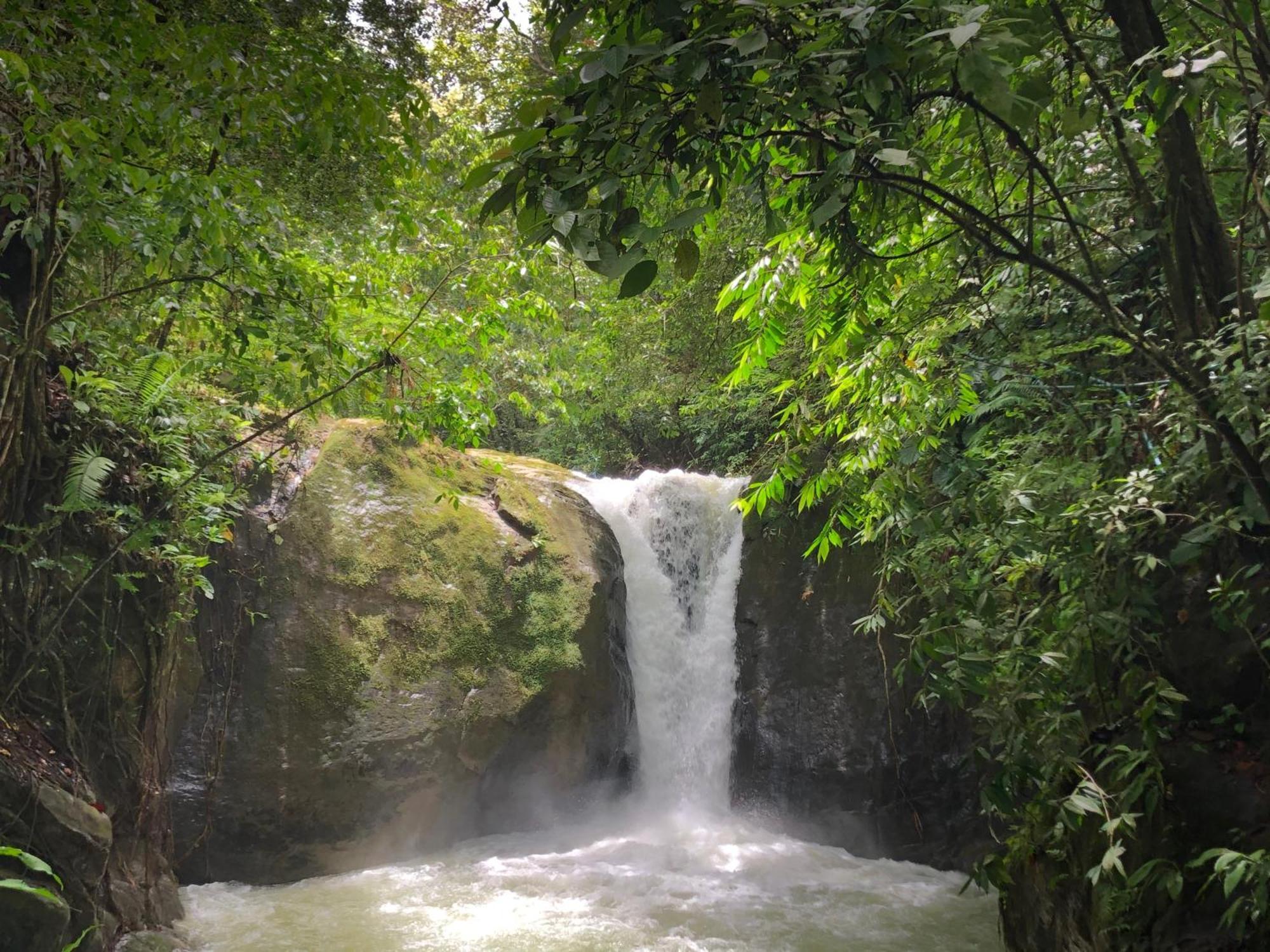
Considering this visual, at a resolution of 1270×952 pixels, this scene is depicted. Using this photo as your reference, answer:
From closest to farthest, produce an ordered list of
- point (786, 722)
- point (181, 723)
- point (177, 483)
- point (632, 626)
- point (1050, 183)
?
point (1050, 183), point (177, 483), point (181, 723), point (786, 722), point (632, 626)

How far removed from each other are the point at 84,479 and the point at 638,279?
3.69m

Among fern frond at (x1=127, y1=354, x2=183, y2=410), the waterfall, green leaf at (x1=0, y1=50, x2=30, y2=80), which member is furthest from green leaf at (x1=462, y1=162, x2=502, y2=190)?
the waterfall

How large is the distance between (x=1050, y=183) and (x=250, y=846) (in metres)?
6.66

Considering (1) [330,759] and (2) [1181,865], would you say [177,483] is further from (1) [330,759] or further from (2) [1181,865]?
(2) [1181,865]

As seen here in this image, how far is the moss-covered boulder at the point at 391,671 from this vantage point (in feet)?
20.0

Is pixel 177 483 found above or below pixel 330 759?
above

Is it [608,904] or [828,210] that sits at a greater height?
[828,210]

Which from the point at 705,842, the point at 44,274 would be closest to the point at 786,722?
the point at 705,842

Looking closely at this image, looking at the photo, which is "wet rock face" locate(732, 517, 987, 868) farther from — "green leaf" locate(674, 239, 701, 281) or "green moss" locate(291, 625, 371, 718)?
"green leaf" locate(674, 239, 701, 281)

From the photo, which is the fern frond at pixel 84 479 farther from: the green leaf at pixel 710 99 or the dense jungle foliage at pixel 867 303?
the green leaf at pixel 710 99

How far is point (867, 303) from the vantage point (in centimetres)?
299

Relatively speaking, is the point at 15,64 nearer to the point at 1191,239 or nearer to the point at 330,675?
the point at 1191,239

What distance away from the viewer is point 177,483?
438cm

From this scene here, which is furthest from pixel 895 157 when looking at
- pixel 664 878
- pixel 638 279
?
pixel 664 878
